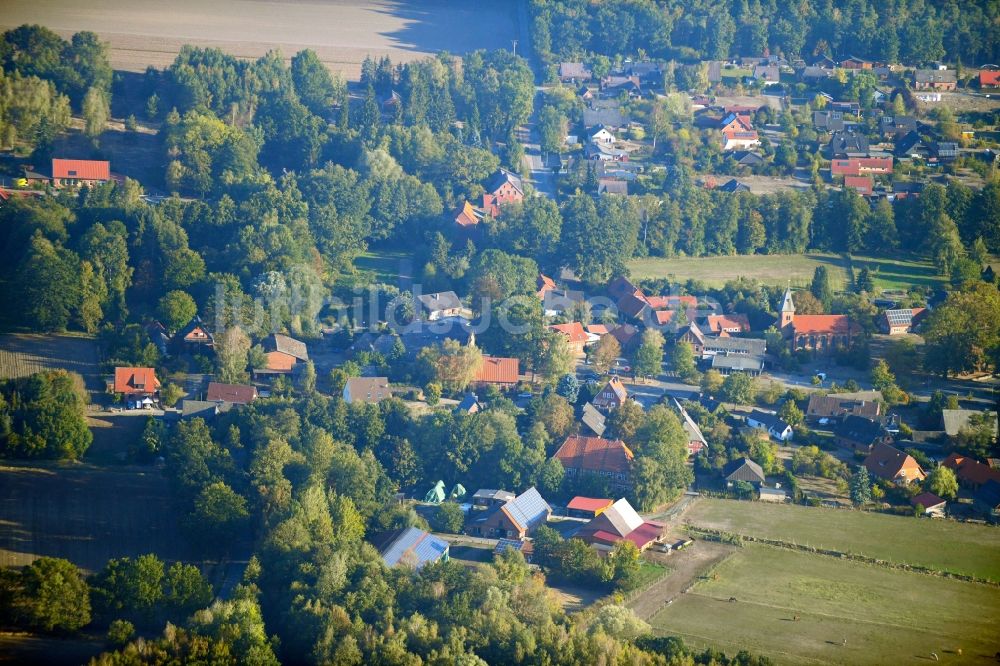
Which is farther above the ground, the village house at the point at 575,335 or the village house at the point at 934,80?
the village house at the point at 934,80

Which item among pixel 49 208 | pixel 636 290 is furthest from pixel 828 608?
pixel 49 208

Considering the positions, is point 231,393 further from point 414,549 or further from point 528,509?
point 414,549

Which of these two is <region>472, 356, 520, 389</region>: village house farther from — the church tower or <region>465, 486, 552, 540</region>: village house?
the church tower

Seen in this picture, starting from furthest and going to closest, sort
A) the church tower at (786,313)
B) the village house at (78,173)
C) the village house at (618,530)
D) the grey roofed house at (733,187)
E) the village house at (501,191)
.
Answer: the grey roofed house at (733,187) → the village house at (501,191) → the village house at (78,173) → the church tower at (786,313) → the village house at (618,530)

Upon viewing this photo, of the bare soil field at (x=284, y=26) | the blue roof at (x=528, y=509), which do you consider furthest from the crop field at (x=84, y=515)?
the bare soil field at (x=284, y=26)

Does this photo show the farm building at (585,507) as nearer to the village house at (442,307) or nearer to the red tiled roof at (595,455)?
the red tiled roof at (595,455)

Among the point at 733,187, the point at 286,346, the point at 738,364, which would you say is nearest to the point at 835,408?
the point at 738,364
